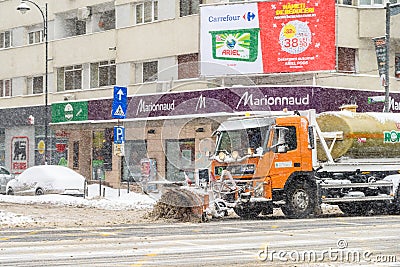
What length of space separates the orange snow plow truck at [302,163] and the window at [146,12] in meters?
21.3

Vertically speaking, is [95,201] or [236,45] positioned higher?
[236,45]

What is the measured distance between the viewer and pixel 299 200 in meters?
24.0

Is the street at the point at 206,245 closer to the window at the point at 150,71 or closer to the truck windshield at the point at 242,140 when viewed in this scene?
the truck windshield at the point at 242,140

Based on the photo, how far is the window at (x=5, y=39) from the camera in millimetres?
56044

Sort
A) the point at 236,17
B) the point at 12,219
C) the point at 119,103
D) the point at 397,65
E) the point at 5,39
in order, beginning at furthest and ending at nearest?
1. the point at 5,39
2. the point at 397,65
3. the point at 236,17
4. the point at 119,103
5. the point at 12,219

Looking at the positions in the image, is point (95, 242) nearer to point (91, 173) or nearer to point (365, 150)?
point (365, 150)

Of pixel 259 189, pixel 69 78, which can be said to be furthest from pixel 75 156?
pixel 259 189

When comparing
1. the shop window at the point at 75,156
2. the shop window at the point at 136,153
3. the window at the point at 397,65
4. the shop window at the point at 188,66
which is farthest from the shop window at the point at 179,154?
the shop window at the point at 75,156

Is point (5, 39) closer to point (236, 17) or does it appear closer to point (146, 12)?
point (146, 12)

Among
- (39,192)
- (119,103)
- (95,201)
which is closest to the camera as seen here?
(119,103)

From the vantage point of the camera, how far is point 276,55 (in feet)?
127

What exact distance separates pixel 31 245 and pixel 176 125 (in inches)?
1000

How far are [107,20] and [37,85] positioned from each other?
24.5ft

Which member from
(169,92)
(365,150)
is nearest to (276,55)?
(169,92)
